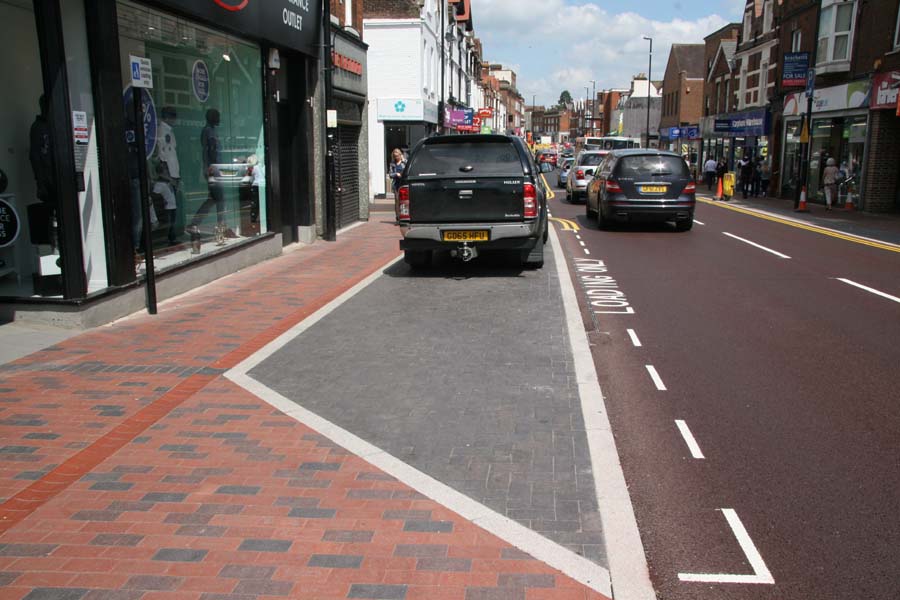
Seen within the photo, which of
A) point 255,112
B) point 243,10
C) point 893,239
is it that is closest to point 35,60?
point 243,10

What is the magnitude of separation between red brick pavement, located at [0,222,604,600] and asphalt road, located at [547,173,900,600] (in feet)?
2.91

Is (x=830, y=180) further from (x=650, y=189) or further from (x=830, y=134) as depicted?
(x=650, y=189)

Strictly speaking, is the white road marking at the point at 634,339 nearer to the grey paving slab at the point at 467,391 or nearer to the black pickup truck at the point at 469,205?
the grey paving slab at the point at 467,391

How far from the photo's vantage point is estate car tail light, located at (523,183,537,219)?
10680mm

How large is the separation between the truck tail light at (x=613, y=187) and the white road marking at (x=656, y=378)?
36.6 ft

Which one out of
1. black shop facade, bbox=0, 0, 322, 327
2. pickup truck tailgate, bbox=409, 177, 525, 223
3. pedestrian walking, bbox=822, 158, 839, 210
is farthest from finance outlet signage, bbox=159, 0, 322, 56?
pedestrian walking, bbox=822, 158, 839, 210

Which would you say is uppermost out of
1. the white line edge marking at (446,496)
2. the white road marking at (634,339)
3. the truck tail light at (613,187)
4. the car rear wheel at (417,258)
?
the truck tail light at (613,187)

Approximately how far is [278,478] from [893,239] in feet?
54.7

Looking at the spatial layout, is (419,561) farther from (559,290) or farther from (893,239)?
(893,239)

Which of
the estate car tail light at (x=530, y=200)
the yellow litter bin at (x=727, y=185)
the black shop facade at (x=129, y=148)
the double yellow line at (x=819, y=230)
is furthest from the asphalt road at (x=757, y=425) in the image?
the yellow litter bin at (x=727, y=185)

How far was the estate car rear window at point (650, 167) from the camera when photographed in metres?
17.1

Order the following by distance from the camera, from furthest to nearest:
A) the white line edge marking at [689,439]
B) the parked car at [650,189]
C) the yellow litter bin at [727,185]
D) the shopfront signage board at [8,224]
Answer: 1. the yellow litter bin at [727,185]
2. the parked car at [650,189]
3. the shopfront signage board at [8,224]
4. the white line edge marking at [689,439]

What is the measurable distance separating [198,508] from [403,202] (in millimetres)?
7336

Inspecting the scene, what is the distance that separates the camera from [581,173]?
28.2 meters
